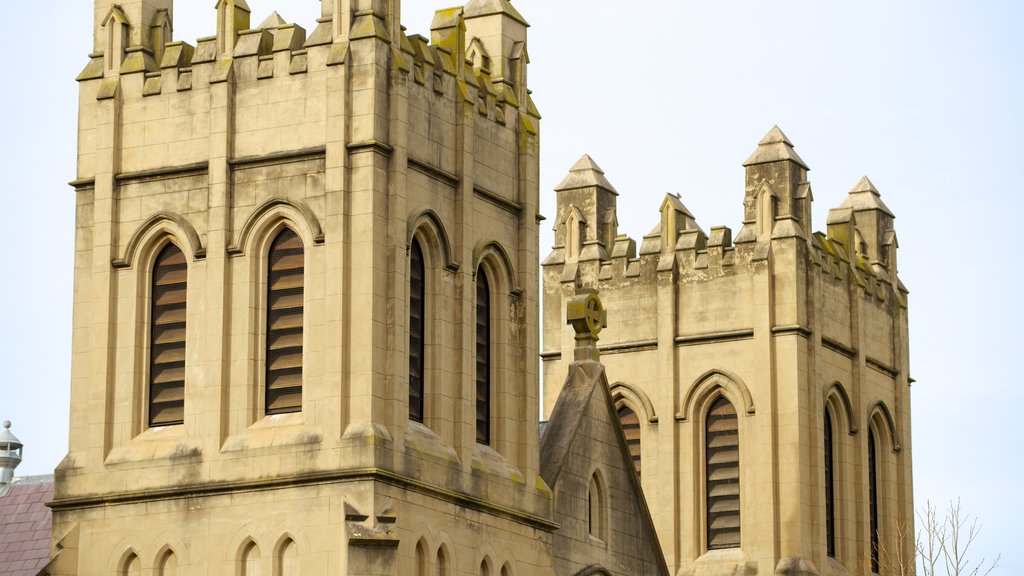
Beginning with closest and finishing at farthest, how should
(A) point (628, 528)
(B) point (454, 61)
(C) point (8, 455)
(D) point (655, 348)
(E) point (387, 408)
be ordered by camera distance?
1. (E) point (387, 408)
2. (B) point (454, 61)
3. (A) point (628, 528)
4. (C) point (8, 455)
5. (D) point (655, 348)

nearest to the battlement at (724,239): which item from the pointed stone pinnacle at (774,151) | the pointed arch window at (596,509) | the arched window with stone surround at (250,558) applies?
the pointed stone pinnacle at (774,151)

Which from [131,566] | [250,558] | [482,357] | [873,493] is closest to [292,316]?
[250,558]

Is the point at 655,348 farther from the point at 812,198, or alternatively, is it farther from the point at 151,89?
the point at 151,89

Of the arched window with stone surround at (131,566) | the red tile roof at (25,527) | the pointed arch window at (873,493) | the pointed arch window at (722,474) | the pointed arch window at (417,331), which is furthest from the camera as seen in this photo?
the pointed arch window at (873,493)

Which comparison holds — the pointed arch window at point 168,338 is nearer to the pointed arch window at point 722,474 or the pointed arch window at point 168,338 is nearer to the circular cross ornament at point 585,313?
the circular cross ornament at point 585,313

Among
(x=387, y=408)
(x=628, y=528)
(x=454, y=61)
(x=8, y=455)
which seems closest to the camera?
(x=387, y=408)

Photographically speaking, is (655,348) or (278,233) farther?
(655,348)

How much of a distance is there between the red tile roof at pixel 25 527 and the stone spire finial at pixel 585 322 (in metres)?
9.59

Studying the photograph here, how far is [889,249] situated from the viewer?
64.9m

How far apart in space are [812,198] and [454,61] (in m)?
15.0

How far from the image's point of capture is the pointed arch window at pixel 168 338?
45719 mm

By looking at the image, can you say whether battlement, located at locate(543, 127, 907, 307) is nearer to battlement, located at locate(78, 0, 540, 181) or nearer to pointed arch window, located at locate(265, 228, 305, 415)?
battlement, located at locate(78, 0, 540, 181)

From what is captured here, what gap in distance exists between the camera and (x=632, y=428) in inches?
2416

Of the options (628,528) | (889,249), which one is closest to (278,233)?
(628,528)
